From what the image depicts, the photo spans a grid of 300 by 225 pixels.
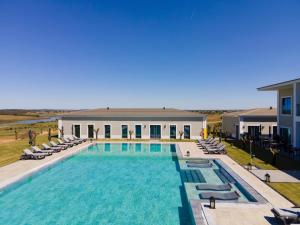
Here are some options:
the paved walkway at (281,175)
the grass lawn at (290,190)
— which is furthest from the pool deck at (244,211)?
the paved walkway at (281,175)

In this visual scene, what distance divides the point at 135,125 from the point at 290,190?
70.1ft

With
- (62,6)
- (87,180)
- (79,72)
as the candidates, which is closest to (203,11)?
(62,6)

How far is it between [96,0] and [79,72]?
2082 centimetres

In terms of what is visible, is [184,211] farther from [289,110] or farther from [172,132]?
[172,132]

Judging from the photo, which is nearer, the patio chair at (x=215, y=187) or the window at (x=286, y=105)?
the patio chair at (x=215, y=187)

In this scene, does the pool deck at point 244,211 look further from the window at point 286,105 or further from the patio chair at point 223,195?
the window at point 286,105

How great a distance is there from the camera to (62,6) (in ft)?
67.8

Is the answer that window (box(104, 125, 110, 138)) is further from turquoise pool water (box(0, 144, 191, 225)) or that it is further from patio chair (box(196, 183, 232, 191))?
patio chair (box(196, 183, 232, 191))

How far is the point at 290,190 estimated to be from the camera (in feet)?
33.2

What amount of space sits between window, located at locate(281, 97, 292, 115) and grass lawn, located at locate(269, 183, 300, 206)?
11.5 m

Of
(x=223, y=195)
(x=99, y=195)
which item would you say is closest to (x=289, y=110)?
(x=223, y=195)

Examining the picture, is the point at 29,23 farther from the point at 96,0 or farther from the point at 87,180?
the point at 87,180

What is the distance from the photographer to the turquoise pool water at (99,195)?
343 inches

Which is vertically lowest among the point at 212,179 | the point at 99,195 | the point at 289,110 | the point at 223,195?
the point at 99,195
